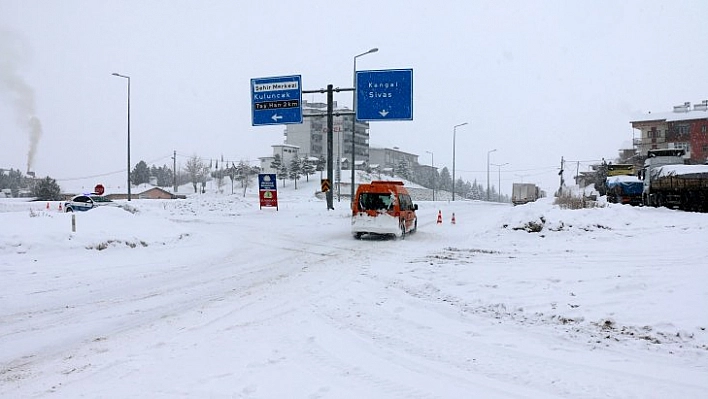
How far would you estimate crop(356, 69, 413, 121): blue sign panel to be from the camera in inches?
1030

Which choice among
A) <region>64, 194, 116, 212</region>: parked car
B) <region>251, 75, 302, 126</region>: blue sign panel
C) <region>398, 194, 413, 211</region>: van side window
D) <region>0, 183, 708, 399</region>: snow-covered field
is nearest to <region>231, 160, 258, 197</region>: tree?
<region>64, 194, 116, 212</region>: parked car

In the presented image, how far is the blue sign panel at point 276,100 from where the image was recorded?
27438 mm

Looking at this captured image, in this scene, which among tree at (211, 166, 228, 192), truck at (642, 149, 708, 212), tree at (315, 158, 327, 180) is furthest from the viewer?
tree at (211, 166, 228, 192)

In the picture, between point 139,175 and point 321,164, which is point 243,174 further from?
point 139,175

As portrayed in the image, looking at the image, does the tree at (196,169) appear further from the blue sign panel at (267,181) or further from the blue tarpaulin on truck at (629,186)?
the blue tarpaulin on truck at (629,186)

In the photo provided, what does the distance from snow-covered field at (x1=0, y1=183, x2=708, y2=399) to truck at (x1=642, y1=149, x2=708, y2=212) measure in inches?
414

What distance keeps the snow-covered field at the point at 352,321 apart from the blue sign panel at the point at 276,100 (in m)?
15.4

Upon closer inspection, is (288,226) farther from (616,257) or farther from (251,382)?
(251,382)

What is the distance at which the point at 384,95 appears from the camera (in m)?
26.3

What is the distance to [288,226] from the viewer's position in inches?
934

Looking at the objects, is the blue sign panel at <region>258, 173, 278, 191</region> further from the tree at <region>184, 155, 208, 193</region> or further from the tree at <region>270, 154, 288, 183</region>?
the tree at <region>184, 155, 208, 193</region>

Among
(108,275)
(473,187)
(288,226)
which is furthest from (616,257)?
(473,187)

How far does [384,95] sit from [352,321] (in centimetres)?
2119

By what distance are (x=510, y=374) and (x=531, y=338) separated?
1.21 metres
